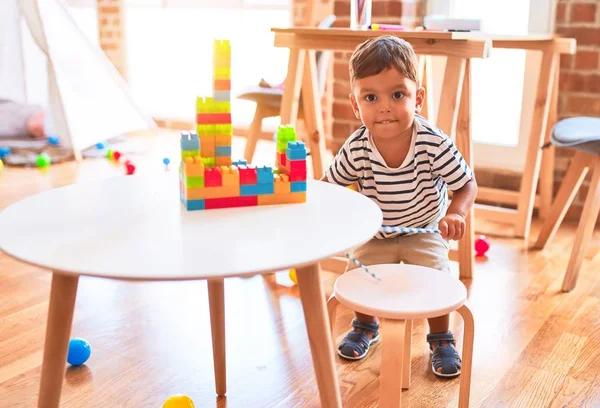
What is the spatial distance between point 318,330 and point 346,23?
2.00 m

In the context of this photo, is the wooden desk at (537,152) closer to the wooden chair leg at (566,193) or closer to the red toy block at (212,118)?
the wooden chair leg at (566,193)

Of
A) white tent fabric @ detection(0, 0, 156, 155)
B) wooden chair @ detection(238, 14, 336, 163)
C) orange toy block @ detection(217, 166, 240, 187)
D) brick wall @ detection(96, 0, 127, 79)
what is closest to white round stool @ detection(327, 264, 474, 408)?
orange toy block @ detection(217, 166, 240, 187)

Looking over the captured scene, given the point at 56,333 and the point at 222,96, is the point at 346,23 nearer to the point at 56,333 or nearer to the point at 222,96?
the point at 222,96

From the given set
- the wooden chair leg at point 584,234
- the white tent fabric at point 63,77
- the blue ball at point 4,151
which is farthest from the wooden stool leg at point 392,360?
the blue ball at point 4,151

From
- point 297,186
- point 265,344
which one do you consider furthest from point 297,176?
point 265,344

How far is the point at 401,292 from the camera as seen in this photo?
1076 mm

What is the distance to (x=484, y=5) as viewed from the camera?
2654 millimetres

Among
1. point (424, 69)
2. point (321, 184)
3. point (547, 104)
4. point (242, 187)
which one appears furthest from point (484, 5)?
point (242, 187)

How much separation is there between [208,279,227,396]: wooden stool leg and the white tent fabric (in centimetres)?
232

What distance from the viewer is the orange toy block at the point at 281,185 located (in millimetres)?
1070

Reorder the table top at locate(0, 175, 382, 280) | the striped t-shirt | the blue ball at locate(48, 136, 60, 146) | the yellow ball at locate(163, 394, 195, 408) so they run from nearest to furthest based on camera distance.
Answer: the table top at locate(0, 175, 382, 280) → the yellow ball at locate(163, 394, 195, 408) → the striped t-shirt → the blue ball at locate(48, 136, 60, 146)

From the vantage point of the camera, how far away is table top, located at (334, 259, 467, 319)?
1.02m

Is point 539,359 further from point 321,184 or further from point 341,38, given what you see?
point 341,38

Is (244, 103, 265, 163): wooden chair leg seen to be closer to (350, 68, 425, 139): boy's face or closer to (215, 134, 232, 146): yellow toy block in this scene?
(350, 68, 425, 139): boy's face
